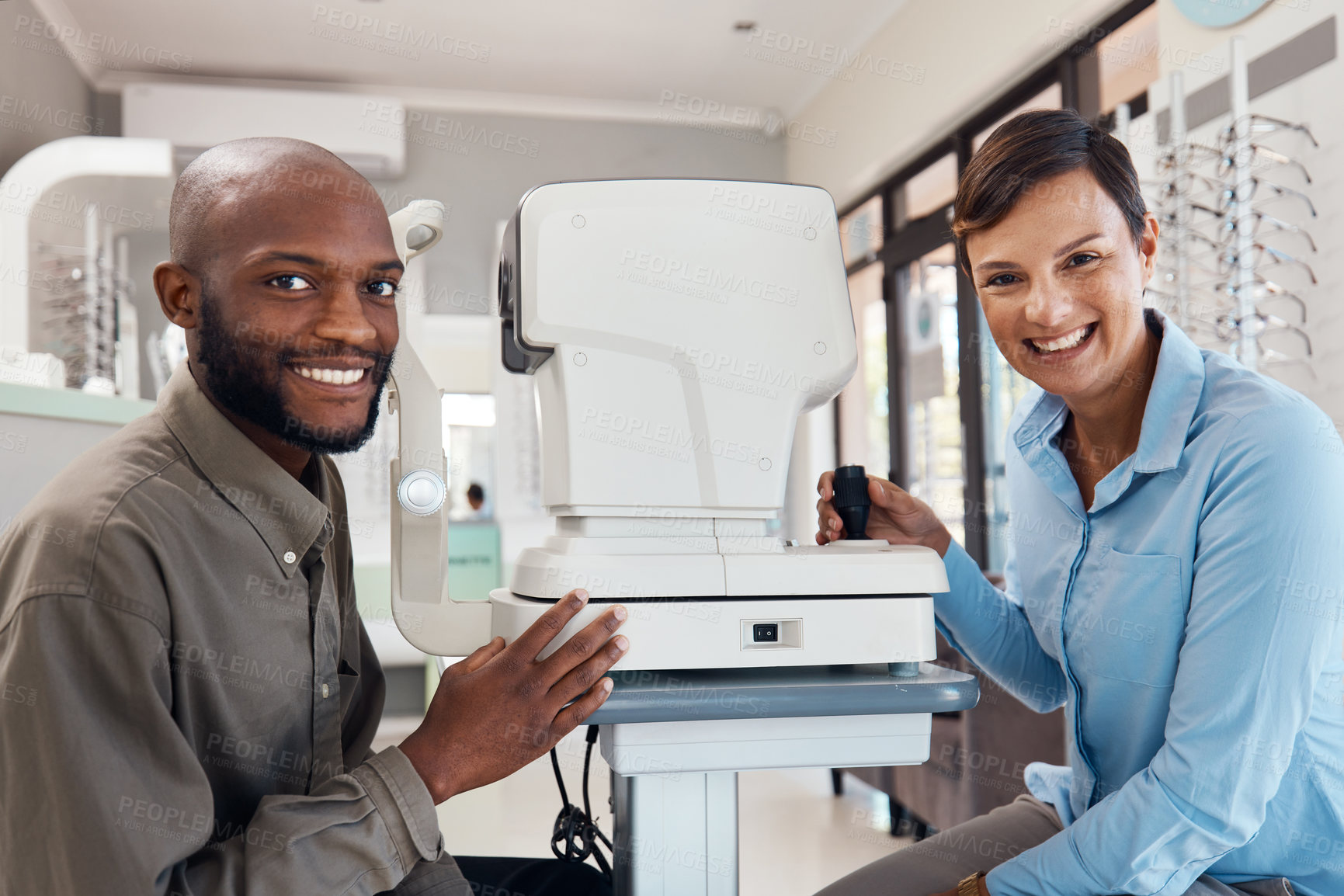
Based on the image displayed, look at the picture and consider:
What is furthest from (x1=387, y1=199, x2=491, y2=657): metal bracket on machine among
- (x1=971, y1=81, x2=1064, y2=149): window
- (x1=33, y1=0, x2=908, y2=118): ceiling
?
(x1=33, y1=0, x2=908, y2=118): ceiling

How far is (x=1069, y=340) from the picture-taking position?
106 centimetres

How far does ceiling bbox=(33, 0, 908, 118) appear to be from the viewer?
3.98 meters

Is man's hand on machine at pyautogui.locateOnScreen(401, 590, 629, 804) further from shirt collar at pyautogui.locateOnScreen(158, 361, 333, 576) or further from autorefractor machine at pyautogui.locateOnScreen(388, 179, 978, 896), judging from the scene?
shirt collar at pyautogui.locateOnScreen(158, 361, 333, 576)

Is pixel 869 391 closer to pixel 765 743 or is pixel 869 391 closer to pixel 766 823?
pixel 766 823

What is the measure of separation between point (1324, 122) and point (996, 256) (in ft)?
4.44

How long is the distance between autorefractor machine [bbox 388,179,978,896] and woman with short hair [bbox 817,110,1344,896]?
0.22 metres

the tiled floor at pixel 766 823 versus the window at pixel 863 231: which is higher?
the window at pixel 863 231

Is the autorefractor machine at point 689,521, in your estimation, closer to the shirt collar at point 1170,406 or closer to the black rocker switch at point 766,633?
the black rocker switch at point 766,633

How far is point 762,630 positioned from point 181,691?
48 centimetres

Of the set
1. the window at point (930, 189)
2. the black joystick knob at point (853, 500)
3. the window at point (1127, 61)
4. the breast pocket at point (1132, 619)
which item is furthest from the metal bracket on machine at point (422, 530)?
the window at point (930, 189)

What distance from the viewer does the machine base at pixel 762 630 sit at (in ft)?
2.74

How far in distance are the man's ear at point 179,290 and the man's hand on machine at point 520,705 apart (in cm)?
43

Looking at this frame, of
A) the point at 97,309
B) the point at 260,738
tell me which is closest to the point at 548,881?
the point at 260,738

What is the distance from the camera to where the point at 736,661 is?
85 centimetres
